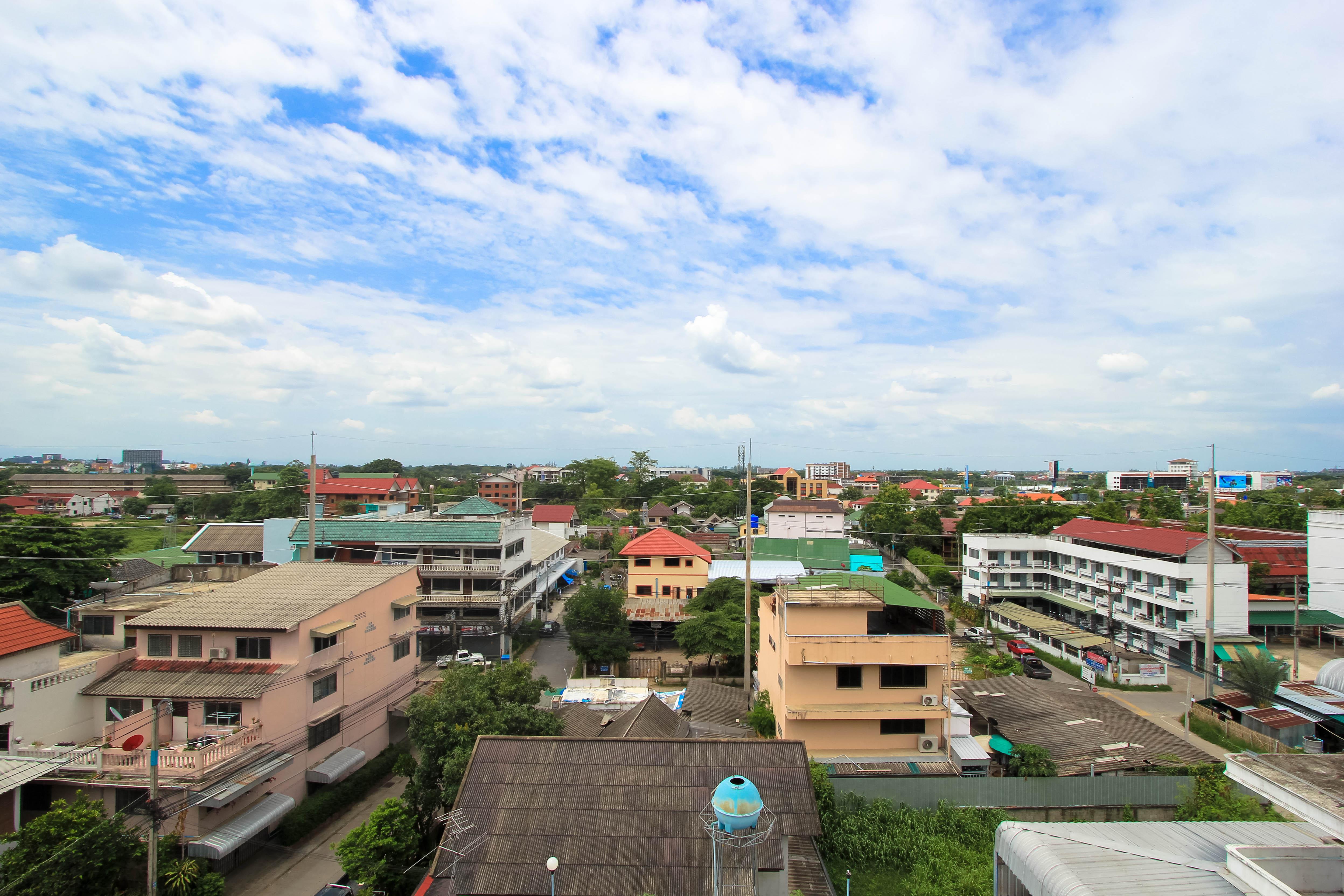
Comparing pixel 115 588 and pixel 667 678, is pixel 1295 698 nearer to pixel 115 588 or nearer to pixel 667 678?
pixel 667 678

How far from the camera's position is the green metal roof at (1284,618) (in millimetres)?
28266

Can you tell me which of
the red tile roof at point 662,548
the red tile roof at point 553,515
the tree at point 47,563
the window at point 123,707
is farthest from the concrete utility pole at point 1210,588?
the red tile roof at point 553,515

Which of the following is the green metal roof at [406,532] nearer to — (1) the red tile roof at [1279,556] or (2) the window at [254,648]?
(2) the window at [254,648]

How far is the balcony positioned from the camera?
11.6m

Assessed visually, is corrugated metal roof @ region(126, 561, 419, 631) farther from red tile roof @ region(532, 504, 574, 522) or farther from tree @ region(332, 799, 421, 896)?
red tile roof @ region(532, 504, 574, 522)

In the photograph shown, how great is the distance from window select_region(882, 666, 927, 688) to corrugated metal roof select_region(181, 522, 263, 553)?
3088 cm

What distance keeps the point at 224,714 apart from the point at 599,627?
43.6 feet

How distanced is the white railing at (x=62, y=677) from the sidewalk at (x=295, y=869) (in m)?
5.28

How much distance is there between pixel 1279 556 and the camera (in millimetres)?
32281

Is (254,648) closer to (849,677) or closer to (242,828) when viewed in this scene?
(242,828)

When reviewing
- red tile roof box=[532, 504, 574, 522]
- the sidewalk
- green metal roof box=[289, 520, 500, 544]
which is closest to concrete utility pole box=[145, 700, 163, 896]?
the sidewalk

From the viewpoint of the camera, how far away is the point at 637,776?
933 centimetres

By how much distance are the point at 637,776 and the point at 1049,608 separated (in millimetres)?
35681

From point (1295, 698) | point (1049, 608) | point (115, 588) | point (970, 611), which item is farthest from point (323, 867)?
point (1049, 608)
